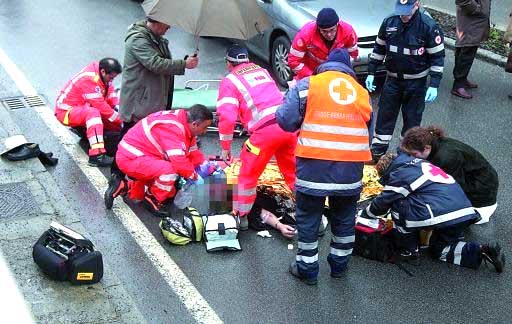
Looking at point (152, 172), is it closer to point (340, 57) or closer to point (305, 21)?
point (340, 57)

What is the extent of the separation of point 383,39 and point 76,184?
3.50m

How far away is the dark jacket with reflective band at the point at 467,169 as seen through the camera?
18.5 feet

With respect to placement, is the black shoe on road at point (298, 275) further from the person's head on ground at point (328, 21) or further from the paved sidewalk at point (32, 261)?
the person's head on ground at point (328, 21)

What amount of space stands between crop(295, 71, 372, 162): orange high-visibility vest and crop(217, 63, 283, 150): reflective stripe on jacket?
3.26 feet

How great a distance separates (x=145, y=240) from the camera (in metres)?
5.69

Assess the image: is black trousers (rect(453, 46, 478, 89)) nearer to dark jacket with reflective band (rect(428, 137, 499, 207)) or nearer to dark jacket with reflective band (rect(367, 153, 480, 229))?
dark jacket with reflective band (rect(428, 137, 499, 207))

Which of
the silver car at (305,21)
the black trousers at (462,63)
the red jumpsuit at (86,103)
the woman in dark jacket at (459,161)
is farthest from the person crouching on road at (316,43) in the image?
the black trousers at (462,63)

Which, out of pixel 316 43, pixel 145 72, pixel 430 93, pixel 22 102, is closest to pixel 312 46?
pixel 316 43

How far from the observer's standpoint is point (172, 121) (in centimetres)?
590

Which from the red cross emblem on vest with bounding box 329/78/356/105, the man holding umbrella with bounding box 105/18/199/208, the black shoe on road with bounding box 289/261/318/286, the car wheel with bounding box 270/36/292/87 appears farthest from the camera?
the car wheel with bounding box 270/36/292/87

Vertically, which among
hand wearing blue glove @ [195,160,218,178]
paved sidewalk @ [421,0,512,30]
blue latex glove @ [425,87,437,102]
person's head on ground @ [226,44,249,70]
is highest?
person's head on ground @ [226,44,249,70]

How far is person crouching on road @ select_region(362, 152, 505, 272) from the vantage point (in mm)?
5246

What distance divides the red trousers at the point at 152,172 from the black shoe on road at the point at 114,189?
0.12 m

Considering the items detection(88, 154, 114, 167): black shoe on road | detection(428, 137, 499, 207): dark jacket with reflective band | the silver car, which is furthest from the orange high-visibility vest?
the silver car
